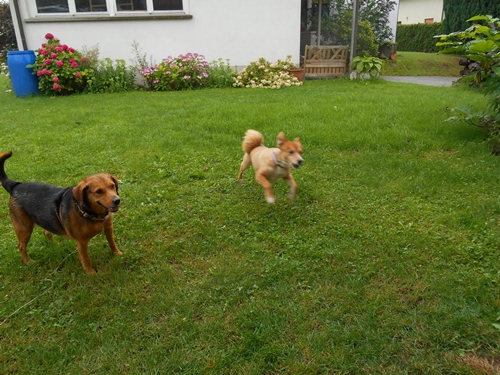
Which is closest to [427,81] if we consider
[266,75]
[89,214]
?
[266,75]

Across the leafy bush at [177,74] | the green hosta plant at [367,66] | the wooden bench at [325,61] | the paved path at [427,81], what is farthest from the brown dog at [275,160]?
the paved path at [427,81]

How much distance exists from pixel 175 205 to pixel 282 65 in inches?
329

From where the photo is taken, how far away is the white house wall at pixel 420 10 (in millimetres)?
30027

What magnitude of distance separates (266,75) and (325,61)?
7.65 feet

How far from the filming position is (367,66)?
11.2 meters

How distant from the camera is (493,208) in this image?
3.62 meters

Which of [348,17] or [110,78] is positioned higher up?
[348,17]

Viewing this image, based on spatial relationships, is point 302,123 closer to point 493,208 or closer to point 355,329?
point 493,208

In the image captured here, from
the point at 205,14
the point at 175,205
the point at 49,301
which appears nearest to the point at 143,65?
the point at 205,14

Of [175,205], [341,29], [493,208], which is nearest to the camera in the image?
[493,208]

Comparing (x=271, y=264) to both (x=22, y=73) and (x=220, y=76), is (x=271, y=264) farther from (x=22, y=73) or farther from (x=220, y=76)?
(x=22, y=73)

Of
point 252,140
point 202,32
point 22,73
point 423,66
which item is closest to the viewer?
point 252,140

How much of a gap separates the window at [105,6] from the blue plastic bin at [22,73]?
1.86m

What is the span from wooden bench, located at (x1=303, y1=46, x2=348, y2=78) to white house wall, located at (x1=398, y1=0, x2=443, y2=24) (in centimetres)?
2311
